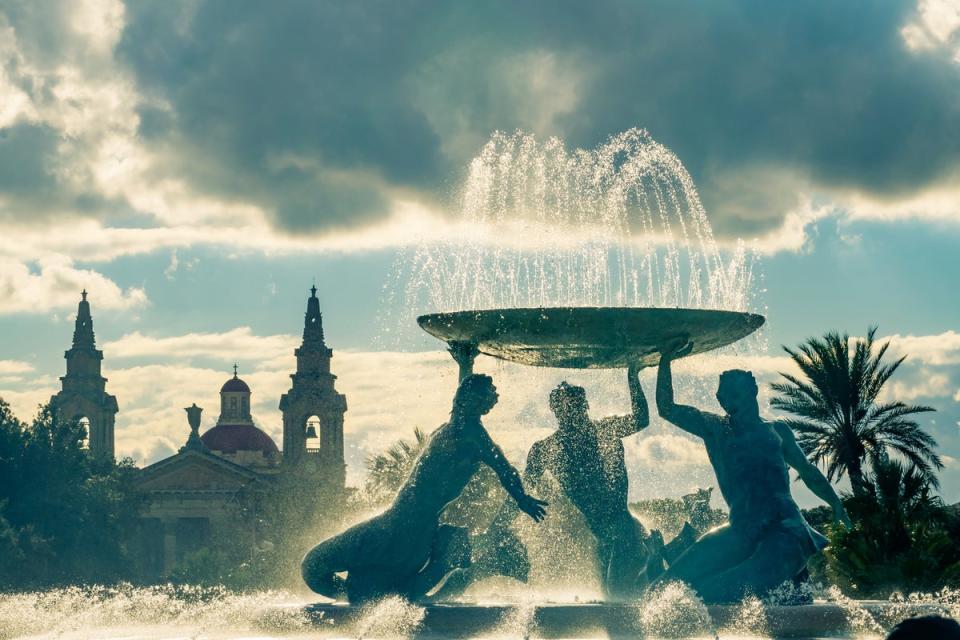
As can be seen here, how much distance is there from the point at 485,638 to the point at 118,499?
6093 cm

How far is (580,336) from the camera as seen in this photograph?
12.6m

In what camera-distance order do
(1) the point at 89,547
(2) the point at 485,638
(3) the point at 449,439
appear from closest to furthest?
(2) the point at 485,638, (3) the point at 449,439, (1) the point at 89,547

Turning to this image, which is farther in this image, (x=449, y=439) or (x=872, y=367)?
(x=872, y=367)

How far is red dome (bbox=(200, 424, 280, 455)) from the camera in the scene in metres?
93.4

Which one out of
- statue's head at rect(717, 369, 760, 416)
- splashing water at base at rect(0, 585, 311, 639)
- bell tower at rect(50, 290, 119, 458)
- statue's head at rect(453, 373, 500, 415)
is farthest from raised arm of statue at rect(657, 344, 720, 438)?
bell tower at rect(50, 290, 119, 458)

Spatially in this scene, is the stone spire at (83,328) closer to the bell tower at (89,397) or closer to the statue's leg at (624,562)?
the bell tower at (89,397)

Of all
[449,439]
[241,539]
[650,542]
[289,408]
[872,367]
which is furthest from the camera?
[289,408]

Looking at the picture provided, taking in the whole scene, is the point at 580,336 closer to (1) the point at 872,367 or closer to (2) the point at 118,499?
(1) the point at 872,367

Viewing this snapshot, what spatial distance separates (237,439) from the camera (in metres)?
93.8

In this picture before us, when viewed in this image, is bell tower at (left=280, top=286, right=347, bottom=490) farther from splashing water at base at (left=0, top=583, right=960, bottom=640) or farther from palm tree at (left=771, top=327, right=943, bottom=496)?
splashing water at base at (left=0, top=583, right=960, bottom=640)

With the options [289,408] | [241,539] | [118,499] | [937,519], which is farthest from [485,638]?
[289,408]

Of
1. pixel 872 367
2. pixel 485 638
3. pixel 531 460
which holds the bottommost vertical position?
pixel 485 638

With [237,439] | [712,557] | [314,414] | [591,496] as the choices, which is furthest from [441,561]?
[237,439]

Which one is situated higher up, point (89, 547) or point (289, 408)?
point (289, 408)
